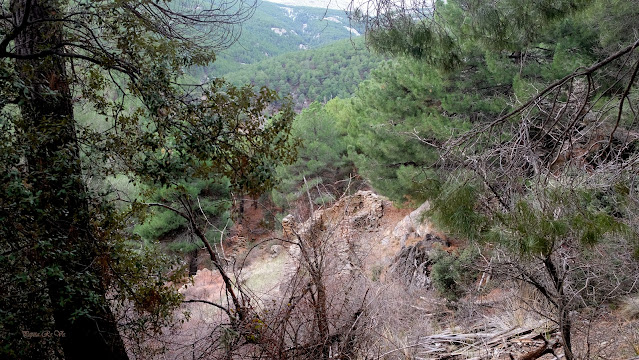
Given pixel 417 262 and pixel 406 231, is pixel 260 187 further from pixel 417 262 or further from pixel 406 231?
pixel 406 231

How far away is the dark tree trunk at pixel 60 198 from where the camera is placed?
2904mm

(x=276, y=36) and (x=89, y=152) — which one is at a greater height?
(x=276, y=36)

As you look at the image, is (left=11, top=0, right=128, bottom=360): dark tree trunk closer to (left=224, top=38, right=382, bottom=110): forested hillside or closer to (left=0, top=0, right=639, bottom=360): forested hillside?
(left=0, top=0, right=639, bottom=360): forested hillside

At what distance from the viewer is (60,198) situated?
10.2ft

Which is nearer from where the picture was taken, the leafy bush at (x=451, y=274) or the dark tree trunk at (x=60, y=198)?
the dark tree trunk at (x=60, y=198)

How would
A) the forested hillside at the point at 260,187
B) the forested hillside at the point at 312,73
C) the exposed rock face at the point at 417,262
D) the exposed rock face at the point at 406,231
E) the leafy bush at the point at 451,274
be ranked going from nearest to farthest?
1. the forested hillside at the point at 260,187
2. the leafy bush at the point at 451,274
3. the exposed rock face at the point at 417,262
4. the exposed rock face at the point at 406,231
5. the forested hillside at the point at 312,73

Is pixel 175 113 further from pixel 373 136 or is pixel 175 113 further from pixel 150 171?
pixel 373 136

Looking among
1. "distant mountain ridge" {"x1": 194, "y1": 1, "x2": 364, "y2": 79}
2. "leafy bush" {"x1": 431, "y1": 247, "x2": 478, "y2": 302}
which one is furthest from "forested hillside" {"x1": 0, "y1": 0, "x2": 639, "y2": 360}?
"distant mountain ridge" {"x1": 194, "y1": 1, "x2": 364, "y2": 79}

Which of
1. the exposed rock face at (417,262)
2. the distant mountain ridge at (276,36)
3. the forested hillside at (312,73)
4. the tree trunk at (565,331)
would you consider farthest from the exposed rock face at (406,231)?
the distant mountain ridge at (276,36)

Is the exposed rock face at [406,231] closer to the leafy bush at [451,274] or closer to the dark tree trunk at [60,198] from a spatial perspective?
the leafy bush at [451,274]

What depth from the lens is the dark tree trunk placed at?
2.90 m

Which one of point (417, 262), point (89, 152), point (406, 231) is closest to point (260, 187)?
point (89, 152)

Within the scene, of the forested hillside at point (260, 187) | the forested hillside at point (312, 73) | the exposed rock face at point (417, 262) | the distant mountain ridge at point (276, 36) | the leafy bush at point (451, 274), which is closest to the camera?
the forested hillside at point (260, 187)

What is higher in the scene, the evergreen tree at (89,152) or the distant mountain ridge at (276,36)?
the distant mountain ridge at (276,36)
